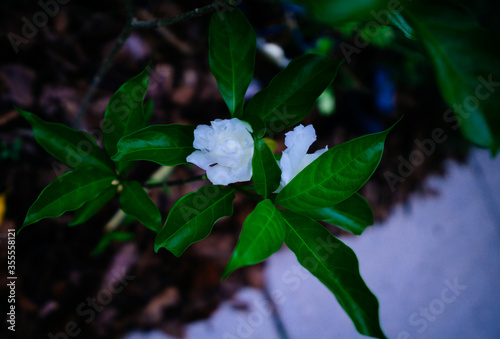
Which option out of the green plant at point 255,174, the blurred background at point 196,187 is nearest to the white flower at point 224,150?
the green plant at point 255,174

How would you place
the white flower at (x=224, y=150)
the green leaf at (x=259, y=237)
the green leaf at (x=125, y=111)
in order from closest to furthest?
the green leaf at (x=259, y=237) → the white flower at (x=224, y=150) → the green leaf at (x=125, y=111)

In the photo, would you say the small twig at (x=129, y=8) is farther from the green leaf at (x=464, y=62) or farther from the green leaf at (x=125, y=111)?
the green leaf at (x=464, y=62)

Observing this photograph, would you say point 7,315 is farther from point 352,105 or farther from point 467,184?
point 467,184

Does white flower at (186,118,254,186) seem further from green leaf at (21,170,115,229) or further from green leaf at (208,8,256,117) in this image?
green leaf at (21,170,115,229)

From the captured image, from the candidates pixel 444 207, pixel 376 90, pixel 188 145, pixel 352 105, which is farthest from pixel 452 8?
pixel 444 207

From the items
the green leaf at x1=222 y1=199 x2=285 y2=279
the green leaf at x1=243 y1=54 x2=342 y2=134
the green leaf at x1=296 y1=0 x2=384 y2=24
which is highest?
the green leaf at x1=296 y1=0 x2=384 y2=24

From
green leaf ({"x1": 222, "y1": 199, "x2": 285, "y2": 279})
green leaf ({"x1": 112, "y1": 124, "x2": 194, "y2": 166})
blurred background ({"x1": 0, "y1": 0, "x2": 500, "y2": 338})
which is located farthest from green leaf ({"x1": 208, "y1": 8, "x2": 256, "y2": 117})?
blurred background ({"x1": 0, "y1": 0, "x2": 500, "y2": 338})

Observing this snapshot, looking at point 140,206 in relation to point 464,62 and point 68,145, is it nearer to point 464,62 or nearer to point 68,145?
point 68,145
